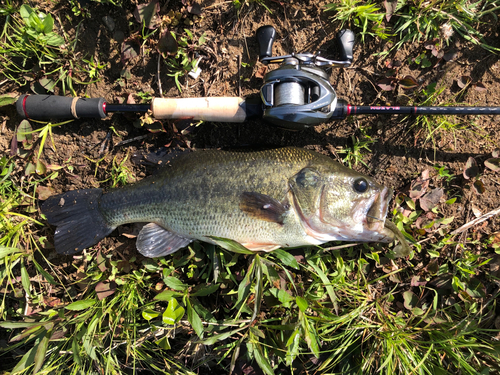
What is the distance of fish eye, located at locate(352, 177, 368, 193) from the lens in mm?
2676

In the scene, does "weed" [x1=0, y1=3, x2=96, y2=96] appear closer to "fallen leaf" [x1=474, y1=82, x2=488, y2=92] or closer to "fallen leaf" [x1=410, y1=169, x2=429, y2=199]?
"fallen leaf" [x1=410, y1=169, x2=429, y2=199]

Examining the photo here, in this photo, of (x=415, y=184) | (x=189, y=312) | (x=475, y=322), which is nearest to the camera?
(x=189, y=312)

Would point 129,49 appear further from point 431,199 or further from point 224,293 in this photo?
point 431,199

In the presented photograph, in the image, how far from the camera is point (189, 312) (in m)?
2.65

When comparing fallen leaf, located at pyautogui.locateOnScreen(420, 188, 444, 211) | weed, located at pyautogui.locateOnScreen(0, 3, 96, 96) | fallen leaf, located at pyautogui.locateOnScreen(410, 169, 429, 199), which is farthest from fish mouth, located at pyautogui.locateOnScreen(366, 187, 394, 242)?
weed, located at pyautogui.locateOnScreen(0, 3, 96, 96)

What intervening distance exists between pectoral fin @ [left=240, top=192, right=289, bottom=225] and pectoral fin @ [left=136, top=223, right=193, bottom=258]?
28.3 inches

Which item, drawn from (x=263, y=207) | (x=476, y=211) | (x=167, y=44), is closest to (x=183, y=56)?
(x=167, y=44)

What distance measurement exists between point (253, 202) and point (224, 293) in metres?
1.10

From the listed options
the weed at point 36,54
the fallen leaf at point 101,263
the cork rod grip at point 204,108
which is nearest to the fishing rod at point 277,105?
the cork rod grip at point 204,108

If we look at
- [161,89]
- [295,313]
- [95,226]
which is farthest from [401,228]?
[95,226]

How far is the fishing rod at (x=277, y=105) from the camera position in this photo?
8.50ft

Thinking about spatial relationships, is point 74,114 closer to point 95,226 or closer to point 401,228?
point 95,226

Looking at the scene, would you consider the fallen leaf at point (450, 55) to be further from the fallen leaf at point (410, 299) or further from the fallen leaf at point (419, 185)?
the fallen leaf at point (410, 299)

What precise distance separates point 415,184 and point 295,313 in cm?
188
